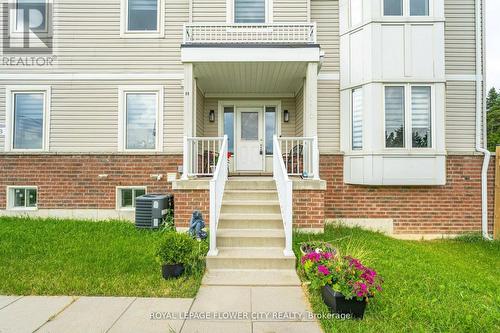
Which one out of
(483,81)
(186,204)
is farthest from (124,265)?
(483,81)

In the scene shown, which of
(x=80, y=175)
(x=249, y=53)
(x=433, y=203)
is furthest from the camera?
(x=80, y=175)

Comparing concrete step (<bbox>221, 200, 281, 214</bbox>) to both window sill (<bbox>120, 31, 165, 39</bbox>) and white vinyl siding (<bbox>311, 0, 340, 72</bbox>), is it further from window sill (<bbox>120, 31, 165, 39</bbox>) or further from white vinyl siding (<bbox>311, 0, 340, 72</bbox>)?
window sill (<bbox>120, 31, 165, 39</bbox>)

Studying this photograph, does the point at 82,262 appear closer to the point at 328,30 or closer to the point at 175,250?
the point at 175,250

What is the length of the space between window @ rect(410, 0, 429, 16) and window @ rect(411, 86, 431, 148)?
173 cm

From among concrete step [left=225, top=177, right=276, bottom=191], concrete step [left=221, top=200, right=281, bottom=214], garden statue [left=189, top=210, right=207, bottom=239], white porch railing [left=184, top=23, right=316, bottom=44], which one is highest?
white porch railing [left=184, top=23, right=316, bottom=44]

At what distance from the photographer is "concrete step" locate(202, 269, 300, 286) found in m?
3.78

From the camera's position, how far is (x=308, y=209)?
5656 mm

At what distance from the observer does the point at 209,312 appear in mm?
3080

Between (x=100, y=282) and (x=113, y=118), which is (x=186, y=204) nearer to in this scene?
(x=100, y=282)

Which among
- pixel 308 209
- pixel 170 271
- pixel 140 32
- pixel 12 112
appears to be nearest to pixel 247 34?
pixel 140 32

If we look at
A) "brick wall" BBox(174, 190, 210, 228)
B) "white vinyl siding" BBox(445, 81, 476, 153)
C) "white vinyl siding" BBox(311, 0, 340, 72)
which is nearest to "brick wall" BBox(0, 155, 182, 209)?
"brick wall" BBox(174, 190, 210, 228)

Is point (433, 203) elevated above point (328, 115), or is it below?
below

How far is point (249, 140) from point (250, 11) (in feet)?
11.3

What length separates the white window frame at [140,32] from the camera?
7379mm
